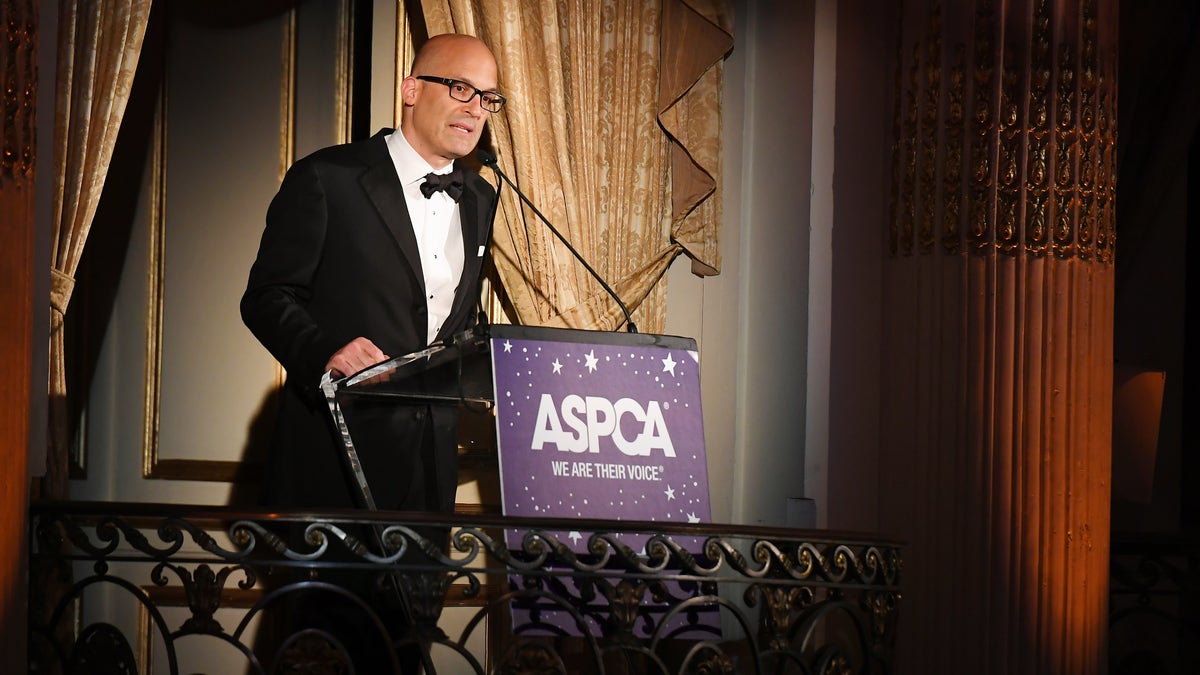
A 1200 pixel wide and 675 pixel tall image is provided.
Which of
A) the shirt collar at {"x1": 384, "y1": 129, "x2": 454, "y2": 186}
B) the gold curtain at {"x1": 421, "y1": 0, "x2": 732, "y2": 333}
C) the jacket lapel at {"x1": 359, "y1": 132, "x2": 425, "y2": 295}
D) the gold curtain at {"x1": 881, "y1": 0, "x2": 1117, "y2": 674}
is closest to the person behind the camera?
the jacket lapel at {"x1": 359, "y1": 132, "x2": 425, "y2": 295}

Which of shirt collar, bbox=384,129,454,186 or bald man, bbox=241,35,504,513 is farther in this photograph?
shirt collar, bbox=384,129,454,186

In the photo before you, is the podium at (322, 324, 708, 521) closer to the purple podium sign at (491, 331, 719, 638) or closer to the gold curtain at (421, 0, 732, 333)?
the purple podium sign at (491, 331, 719, 638)

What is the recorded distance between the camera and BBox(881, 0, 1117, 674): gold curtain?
4738 millimetres

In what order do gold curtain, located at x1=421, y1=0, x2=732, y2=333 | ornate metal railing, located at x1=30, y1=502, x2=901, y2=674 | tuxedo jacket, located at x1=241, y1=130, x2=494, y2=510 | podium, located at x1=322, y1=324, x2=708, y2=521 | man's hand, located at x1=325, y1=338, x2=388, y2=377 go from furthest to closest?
gold curtain, located at x1=421, y1=0, x2=732, y2=333 < tuxedo jacket, located at x1=241, y1=130, x2=494, y2=510 < podium, located at x1=322, y1=324, x2=708, y2=521 < man's hand, located at x1=325, y1=338, x2=388, y2=377 < ornate metal railing, located at x1=30, y1=502, x2=901, y2=674

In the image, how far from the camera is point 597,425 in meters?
3.96

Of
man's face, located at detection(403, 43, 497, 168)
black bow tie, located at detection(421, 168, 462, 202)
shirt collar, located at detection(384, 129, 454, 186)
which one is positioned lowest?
black bow tie, located at detection(421, 168, 462, 202)

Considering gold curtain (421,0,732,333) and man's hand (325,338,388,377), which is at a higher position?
gold curtain (421,0,732,333)

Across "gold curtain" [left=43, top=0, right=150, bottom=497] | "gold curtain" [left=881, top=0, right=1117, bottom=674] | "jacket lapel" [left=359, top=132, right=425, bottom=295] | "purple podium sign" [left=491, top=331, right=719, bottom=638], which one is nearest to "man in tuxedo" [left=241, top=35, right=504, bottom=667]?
"jacket lapel" [left=359, top=132, right=425, bottom=295]

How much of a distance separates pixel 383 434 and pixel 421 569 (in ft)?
1.84

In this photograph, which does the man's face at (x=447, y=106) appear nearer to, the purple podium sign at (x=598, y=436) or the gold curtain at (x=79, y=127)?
the purple podium sign at (x=598, y=436)

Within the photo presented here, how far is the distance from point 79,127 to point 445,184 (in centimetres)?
107

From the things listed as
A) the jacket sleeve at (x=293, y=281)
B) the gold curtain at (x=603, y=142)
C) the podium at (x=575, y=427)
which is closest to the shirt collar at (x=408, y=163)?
the jacket sleeve at (x=293, y=281)

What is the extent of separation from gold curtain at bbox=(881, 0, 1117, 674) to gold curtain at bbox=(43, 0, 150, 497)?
7.80 feet

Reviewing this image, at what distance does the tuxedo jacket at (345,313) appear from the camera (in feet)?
13.0
